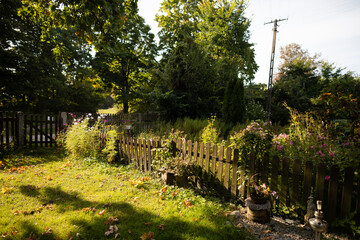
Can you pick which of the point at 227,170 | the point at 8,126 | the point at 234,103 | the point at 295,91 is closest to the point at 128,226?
the point at 227,170

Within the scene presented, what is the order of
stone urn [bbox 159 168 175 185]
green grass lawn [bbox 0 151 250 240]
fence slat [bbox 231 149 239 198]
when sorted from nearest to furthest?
1. green grass lawn [bbox 0 151 250 240]
2. fence slat [bbox 231 149 239 198]
3. stone urn [bbox 159 168 175 185]

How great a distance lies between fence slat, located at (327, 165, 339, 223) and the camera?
8.52 ft

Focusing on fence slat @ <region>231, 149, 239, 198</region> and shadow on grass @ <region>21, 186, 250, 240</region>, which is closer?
shadow on grass @ <region>21, 186, 250, 240</region>

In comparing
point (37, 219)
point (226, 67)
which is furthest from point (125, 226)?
point (226, 67)

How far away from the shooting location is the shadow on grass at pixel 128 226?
2535mm

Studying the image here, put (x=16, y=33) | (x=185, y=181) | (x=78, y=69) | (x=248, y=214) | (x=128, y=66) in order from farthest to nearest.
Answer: (x=128, y=66) < (x=78, y=69) < (x=16, y=33) < (x=185, y=181) < (x=248, y=214)

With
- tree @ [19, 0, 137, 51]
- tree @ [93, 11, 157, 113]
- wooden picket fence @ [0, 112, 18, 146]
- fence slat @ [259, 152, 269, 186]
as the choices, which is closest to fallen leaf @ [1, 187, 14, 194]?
tree @ [19, 0, 137, 51]

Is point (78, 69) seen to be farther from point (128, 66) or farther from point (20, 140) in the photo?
point (20, 140)

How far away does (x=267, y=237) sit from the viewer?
2.56 metres

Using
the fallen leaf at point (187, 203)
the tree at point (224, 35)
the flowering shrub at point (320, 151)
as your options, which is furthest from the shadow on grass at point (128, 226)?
the tree at point (224, 35)

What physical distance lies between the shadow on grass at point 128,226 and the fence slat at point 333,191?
1.34 meters

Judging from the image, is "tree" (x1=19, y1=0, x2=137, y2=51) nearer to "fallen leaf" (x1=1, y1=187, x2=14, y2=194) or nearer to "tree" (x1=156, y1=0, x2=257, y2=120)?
"fallen leaf" (x1=1, y1=187, x2=14, y2=194)

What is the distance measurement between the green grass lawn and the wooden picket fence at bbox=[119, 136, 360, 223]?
49 cm

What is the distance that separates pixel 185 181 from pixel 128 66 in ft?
63.6
